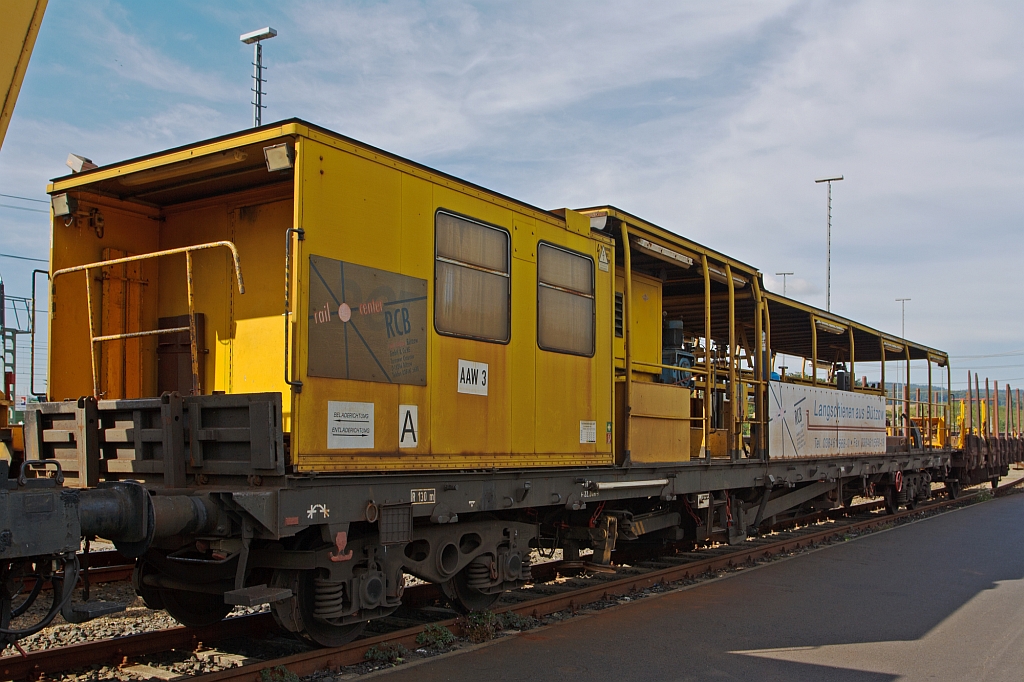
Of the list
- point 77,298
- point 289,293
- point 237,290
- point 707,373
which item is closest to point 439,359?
point 289,293

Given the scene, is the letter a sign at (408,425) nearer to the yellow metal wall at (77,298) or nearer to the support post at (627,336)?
the yellow metal wall at (77,298)

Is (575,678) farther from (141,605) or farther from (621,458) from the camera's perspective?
(141,605)

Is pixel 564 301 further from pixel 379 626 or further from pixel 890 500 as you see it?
pixel 890 500

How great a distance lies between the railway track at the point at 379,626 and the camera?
5680 mm

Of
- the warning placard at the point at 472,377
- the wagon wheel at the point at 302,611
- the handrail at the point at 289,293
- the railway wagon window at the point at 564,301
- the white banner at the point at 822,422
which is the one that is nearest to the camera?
the handrail at the point at 289,293

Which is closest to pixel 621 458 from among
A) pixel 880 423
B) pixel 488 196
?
pixel 488 196

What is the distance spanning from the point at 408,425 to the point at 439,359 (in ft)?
1.98

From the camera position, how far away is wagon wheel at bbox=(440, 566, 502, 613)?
7.02 meters

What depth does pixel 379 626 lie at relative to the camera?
7.06 m

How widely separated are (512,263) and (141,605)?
4.80 m

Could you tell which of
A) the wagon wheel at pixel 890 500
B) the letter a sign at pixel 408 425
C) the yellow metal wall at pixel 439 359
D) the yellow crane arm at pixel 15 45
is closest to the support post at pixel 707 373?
the yellow metal wall at pixel 439 359

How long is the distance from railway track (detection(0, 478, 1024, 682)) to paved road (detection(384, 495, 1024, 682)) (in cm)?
40

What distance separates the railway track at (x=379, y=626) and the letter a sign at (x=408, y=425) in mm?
1474

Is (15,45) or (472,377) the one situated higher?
(15,45)
